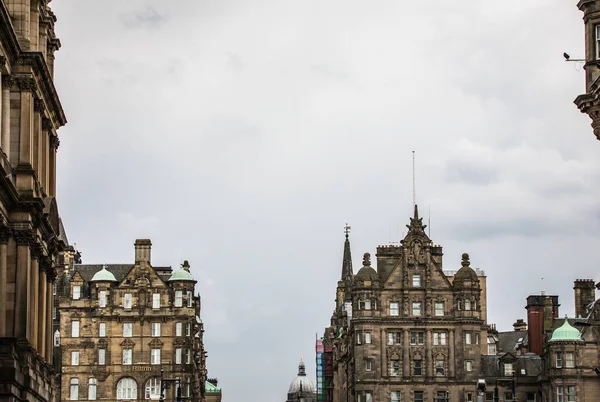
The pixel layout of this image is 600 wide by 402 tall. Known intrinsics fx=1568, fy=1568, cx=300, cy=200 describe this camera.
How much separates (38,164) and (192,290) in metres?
90.3

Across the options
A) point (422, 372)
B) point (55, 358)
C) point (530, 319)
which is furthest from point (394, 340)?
point (55, 358)

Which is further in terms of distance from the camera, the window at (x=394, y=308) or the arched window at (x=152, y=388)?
the window at (x=394, y=308)

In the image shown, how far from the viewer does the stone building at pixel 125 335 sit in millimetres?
157875

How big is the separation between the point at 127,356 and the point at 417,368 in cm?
3002

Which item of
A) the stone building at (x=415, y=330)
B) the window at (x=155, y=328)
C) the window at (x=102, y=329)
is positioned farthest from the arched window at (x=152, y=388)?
the stone building at (x=415, y=330)

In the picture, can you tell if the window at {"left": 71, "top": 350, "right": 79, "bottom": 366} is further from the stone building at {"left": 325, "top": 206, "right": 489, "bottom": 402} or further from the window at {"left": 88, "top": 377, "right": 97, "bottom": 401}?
the stone building at {"left": 325, "top": 206, "right": 489, "bottom": 402}

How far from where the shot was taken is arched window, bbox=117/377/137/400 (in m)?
158

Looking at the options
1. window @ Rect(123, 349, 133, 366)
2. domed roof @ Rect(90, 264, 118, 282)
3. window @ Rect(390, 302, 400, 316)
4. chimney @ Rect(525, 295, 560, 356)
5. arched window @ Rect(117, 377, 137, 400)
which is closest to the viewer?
arched window @ Rect(117, 377, 137, 400)

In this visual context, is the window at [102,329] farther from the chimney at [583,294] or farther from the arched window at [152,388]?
the chimney at [583,294]

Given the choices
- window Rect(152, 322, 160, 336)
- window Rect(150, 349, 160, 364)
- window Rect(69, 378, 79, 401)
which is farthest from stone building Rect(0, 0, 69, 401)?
window Rect(152, 322, 160, 336)

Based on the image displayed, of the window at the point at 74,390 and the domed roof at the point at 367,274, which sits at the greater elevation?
the domed roof at the point at 367,274

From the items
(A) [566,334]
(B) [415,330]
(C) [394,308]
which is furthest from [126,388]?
(A) [566,334]

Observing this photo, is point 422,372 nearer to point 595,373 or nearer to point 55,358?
point 595,373

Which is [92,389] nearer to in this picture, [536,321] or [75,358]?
[75,358]
